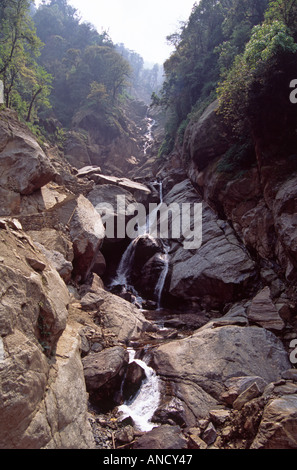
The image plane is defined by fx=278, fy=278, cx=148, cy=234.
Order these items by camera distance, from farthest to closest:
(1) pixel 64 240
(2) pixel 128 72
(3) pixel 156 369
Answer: (2) pixel 128 72 < (1) pixel 64 240 < (3) pixel 156 369

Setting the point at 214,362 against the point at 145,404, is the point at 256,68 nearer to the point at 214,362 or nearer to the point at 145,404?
the point at 214,362

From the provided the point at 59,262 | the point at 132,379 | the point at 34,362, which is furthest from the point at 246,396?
the point at 59,262

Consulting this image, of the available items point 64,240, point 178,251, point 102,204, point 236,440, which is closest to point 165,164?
point 102,204

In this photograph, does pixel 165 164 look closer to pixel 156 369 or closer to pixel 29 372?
pixel 156 369

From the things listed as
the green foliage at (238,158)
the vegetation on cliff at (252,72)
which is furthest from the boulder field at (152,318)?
the vegetation on cliff at (252,72)

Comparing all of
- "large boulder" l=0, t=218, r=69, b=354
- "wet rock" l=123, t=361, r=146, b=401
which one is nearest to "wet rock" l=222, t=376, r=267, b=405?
"wet rock" l=123, t=361, r=146, b=401

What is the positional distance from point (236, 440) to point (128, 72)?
46559mm

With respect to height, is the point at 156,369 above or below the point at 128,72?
below

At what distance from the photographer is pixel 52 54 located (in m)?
45.0

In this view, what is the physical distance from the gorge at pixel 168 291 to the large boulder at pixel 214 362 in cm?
4

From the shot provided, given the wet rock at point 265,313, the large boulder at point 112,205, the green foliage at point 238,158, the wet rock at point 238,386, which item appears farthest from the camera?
the large boulder at point 112,205

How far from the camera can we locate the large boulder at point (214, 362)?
22.8ft

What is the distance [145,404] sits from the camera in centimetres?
696

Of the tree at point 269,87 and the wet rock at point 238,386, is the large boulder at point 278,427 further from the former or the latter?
the tree at point 269,87
